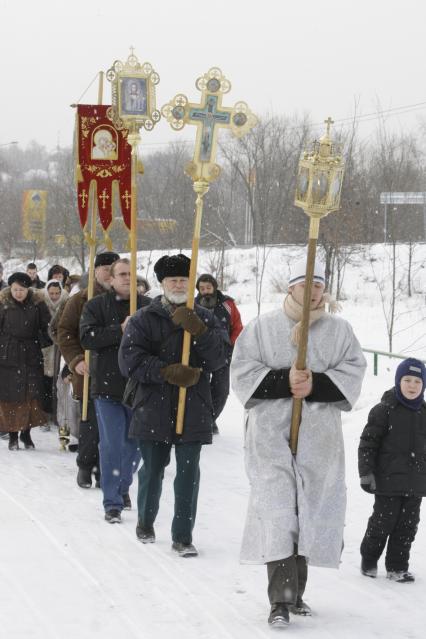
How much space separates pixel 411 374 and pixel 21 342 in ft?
18.3

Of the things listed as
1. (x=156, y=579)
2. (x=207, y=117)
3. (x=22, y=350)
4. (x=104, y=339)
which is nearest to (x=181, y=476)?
(x=156, y=579)

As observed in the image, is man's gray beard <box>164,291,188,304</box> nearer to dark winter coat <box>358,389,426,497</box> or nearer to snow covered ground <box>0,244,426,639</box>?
dark winter coat <box>358,389,426,497</box>

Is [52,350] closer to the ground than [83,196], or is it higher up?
closer to the ground

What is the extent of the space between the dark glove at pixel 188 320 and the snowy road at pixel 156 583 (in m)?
1.44

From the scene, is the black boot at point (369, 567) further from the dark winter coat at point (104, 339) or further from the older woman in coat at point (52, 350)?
the older woman in coat at point (52, 350)

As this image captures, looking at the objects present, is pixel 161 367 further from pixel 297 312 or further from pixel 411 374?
pixel 411 374

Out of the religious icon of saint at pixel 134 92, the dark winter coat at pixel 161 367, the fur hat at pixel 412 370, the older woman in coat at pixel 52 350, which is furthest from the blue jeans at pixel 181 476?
the older woman in coat at pixel 52 350

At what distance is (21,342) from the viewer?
10.8m

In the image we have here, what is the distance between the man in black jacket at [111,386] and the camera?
7.59 metres

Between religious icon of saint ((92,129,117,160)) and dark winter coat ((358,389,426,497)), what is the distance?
→ 4462 millimetres

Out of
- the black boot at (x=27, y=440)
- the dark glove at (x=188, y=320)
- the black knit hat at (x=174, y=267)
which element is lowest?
the black boot at (x=27, y=440)

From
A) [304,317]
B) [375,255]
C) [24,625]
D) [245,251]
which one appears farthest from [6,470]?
[245,251]

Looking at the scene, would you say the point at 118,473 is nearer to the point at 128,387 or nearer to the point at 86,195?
the point at 128,387

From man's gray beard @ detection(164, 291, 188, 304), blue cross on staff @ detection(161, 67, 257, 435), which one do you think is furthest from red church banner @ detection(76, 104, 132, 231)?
man's gray beard @ detection(164, 291, 188, 304)
